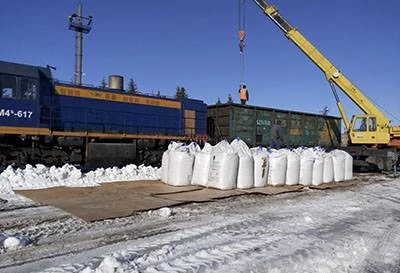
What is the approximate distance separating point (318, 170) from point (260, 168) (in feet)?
7.95

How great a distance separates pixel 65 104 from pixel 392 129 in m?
14.3

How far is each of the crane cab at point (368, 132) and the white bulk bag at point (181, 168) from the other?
11468 mm

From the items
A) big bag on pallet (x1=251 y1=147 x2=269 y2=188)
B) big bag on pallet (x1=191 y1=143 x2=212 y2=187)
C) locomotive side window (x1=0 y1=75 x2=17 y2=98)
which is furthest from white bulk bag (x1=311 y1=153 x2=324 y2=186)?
locomotive side window (x1=0 y1=75 x2=17 y2=98)

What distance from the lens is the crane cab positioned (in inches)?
683

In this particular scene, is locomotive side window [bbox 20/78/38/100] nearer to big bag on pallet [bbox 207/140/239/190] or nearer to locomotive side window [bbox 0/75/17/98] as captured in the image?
locomotive side window [bbox 0/75/17/98]

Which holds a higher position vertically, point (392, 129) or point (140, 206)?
point (392, 129)

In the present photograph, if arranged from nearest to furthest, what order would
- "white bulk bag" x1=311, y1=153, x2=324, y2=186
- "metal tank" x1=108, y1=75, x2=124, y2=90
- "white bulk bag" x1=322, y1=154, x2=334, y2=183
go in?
"white bulk bag" x1=311, y1=153, x2=324, y2=186
"white bulk bag" x1=322, y1=154, x2=334, y2=183
"metal tank" x1=108, y1=75, x2=124, y2=90

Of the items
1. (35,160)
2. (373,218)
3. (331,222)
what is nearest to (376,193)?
A: (373,218)

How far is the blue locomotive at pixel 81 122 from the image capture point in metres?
11.6

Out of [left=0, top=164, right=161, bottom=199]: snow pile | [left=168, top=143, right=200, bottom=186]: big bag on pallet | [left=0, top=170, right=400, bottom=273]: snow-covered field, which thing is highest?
[left=168, top=143, right=200, bottom=186]: big bag on pallet

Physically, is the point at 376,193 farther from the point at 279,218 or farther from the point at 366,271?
the point at 366,271

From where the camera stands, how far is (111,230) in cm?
512

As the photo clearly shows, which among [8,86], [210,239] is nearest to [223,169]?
[210,239]

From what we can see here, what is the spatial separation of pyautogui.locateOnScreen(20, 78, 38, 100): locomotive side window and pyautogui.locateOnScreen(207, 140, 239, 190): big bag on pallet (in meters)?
6.70
